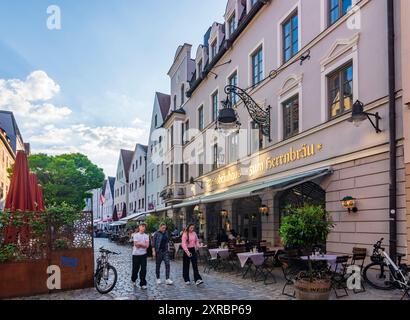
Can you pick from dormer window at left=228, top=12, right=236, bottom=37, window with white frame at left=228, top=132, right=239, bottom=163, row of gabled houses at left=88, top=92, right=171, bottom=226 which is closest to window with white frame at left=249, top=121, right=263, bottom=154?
window with white frame at left=228, top=132, right=239, bottom=163

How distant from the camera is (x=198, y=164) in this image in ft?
88.9

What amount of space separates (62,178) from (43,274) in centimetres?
4222

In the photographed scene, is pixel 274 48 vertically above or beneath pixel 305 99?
above

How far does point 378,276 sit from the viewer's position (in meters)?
9.63

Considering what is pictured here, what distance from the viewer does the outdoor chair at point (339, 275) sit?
30.6ft

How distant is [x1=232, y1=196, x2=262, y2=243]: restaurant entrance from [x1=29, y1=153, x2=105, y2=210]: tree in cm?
3066

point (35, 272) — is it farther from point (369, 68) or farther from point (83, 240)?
point (369, 68)

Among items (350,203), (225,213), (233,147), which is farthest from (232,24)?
(350,203)

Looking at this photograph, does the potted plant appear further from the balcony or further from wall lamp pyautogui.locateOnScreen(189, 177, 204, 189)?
the balcony

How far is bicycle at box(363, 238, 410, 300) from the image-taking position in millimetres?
8297

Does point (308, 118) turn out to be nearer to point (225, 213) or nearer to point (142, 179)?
point (225, 213)

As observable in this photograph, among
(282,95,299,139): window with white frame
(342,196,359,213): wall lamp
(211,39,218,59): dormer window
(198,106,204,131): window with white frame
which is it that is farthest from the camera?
(198,106,204,131): window with white frame
